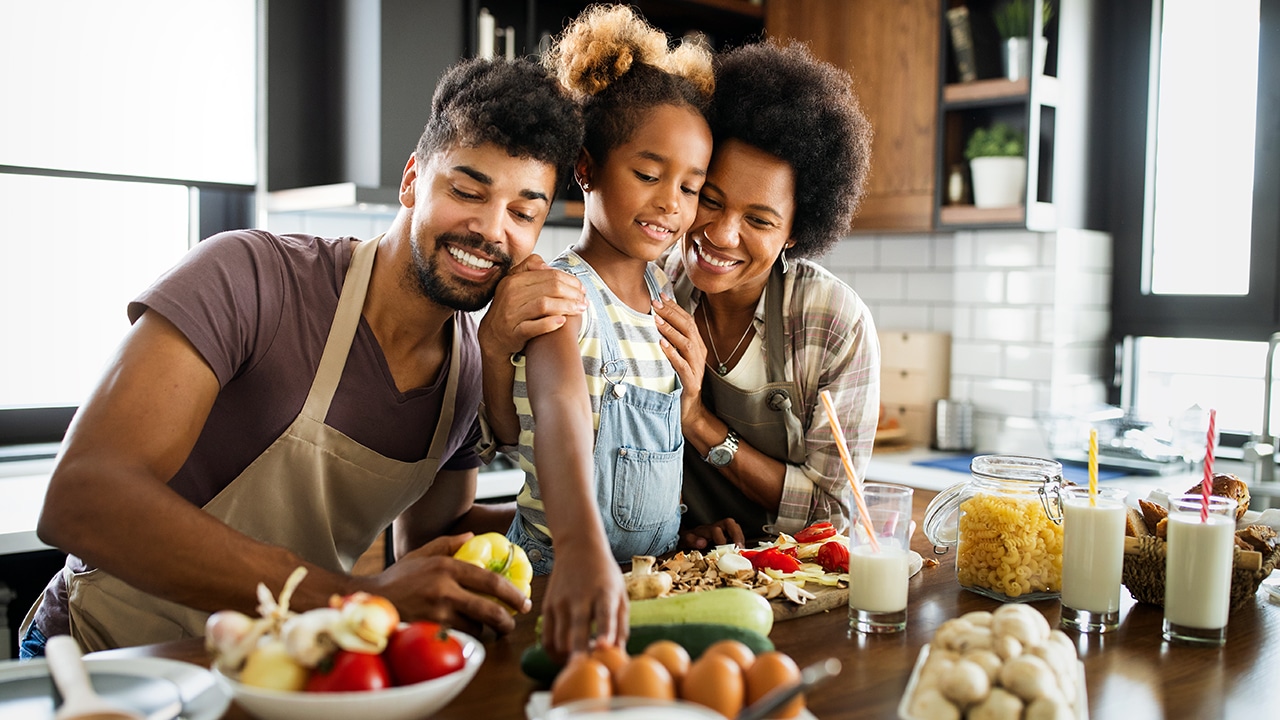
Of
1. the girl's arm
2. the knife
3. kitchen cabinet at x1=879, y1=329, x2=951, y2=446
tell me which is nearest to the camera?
the knife

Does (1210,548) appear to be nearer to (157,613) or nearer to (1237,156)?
(157,613)

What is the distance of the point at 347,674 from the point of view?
0.95 metres

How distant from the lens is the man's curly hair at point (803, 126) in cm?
190

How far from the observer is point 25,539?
7.68ft

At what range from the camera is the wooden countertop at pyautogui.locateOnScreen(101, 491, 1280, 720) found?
1107mm

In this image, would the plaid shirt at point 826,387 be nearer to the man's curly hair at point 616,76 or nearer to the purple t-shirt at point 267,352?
the man's curly hair at point 616,76

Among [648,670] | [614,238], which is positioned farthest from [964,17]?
[648,670]

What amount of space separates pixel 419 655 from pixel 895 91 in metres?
3.25

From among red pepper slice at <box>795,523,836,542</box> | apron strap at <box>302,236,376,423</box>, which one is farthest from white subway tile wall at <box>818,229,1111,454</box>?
apron strap at <box>302,236,376,423</box>

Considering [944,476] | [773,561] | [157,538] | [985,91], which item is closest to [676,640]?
[773,561]

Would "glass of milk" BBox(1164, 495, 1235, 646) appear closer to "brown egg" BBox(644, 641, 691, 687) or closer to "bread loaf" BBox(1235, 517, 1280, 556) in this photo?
"bread loaf" BBox(1235, 517, 1280, 556)

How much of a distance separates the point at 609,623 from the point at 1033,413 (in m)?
2.93

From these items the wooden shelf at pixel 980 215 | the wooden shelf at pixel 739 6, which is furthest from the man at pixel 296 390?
the wooden shelf at pixel 739 6

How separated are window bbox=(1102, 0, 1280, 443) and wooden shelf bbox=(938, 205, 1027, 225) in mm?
579
